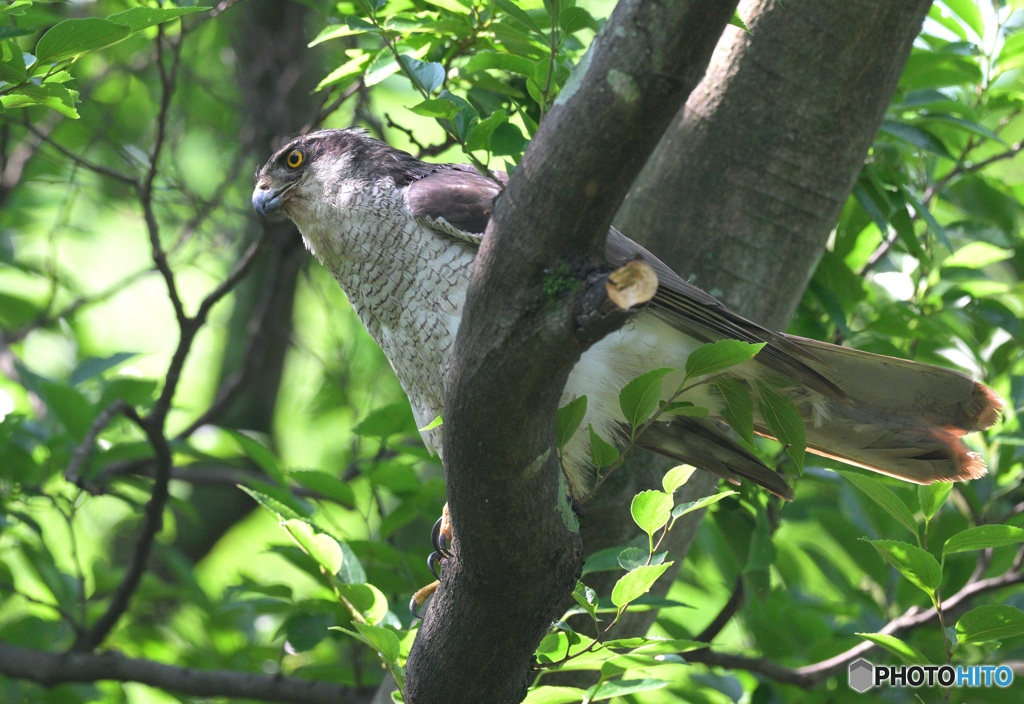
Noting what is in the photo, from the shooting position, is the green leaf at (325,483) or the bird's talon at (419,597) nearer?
the bird's talon at (419,597)

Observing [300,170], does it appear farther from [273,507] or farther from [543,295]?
[543,295]

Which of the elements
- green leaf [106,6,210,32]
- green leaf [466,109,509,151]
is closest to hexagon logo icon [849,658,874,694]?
green leaf [466,109,509,151]

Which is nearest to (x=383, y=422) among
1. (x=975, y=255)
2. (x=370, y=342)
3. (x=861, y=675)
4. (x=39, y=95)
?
(x=39, y=95)

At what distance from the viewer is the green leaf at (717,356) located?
65.1 inches

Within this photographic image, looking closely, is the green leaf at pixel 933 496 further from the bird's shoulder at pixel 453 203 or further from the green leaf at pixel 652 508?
the bird's shoulder at pixel 453 203

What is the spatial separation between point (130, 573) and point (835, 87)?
3055 mm

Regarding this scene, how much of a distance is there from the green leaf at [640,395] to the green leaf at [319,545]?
2.58ft

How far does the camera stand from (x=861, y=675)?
9.87 feet

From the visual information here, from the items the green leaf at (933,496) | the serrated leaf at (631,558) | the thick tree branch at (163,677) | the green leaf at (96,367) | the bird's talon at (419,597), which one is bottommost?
the thick tree branch at (163,677)

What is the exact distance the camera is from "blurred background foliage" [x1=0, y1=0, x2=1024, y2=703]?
8.25ft

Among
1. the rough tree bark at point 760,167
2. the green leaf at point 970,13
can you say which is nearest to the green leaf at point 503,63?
the rough tree bark at point 760,167

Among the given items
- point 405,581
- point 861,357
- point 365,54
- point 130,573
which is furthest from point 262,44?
point 861,357

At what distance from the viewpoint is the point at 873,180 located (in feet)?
9.15

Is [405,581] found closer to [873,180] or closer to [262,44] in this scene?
[873,180]
